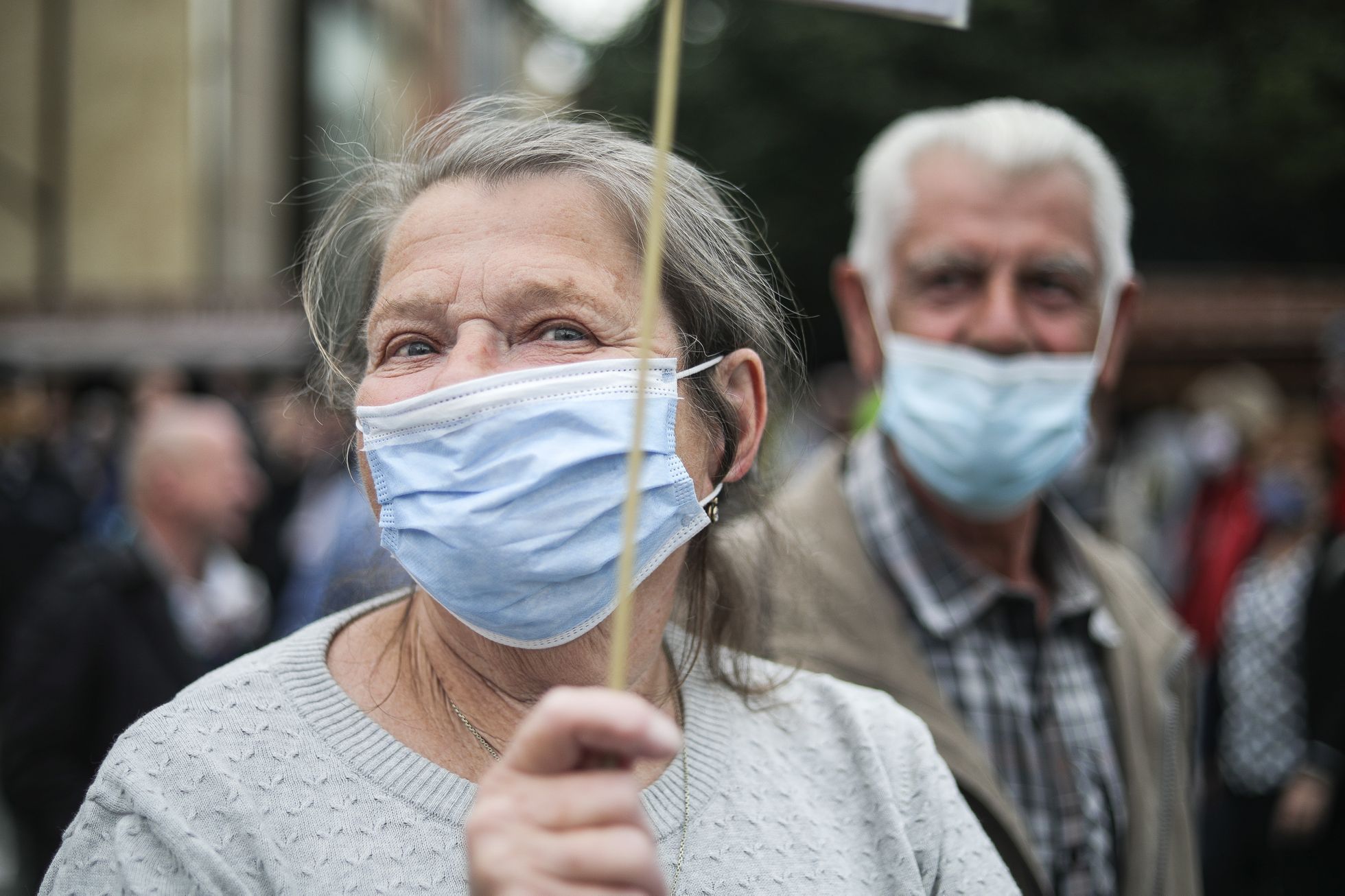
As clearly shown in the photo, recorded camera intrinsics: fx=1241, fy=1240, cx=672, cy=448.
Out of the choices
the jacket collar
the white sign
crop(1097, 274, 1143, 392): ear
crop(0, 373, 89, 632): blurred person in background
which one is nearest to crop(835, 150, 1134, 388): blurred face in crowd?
crop(1097, 274, 1143, 392): ear

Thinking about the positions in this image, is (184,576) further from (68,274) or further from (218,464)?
(68,274)

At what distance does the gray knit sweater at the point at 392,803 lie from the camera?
1.45m

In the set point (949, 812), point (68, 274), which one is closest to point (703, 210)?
point (949, 812)

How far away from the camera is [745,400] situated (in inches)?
75.2

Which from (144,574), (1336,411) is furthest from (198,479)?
(1336,411)

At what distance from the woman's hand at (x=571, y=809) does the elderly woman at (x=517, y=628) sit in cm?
17

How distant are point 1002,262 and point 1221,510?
18.6ft

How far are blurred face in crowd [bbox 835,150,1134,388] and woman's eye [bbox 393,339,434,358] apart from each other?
1.37 meters

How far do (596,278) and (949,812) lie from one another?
3.15ft

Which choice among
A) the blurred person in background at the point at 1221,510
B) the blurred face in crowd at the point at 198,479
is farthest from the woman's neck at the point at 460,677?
the blurred person in background at the point at 1221,510

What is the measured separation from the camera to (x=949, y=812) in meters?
1.88

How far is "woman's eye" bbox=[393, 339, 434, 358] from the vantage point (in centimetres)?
169

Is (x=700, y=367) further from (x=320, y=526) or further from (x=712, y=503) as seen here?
(x=320, y=526)

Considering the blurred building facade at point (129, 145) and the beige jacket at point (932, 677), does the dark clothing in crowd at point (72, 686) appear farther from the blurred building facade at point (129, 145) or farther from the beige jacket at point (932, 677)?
the blurred building facade at point (129, 145)
